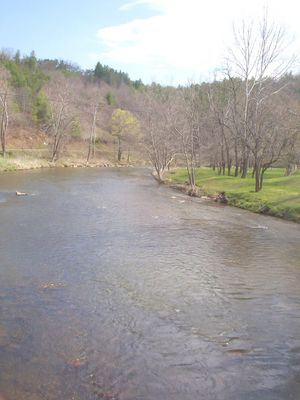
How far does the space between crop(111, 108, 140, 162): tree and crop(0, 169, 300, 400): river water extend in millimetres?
73242

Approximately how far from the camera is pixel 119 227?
24047 millimetres

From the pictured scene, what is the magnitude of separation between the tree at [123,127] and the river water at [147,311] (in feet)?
240

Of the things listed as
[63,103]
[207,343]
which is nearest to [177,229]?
[207,343]

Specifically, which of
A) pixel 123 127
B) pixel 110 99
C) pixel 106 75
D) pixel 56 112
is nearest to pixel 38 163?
pixel 56 112

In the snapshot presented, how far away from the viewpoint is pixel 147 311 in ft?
40.6

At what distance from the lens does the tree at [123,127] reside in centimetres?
Result: 9706

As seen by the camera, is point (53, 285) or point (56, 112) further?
point (56, 112)

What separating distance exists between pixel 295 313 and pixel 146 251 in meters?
8.00

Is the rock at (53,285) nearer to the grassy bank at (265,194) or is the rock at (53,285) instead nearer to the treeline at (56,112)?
the grassy bank at (265,194)

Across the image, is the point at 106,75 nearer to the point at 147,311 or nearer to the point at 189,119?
the point at 189,119

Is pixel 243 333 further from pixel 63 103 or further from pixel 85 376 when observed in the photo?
pixel 63 103

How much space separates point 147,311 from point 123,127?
289 ft

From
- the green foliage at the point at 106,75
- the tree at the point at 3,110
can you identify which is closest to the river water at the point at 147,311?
the tree at the point at 3,110

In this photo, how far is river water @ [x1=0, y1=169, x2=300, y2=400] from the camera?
28.5 ft
